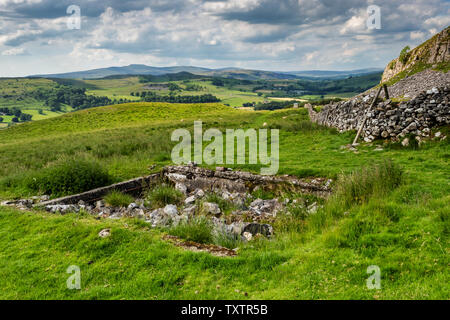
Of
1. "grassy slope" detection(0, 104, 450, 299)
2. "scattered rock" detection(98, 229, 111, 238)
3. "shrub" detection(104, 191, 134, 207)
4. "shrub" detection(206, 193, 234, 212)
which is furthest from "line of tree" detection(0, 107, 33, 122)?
"scattered rock" detection(98, 229, 111, 238)

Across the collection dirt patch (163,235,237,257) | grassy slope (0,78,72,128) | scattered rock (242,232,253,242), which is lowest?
scattered rock (242,232,253,242)

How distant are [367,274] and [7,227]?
9.34 meters

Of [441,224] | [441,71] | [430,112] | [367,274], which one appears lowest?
[367,274]

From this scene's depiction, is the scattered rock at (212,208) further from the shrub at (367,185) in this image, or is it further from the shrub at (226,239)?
the shrub at (367,185)

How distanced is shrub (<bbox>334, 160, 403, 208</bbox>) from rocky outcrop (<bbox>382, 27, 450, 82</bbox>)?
36.4 m

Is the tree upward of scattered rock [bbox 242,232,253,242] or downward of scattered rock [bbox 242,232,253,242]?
upward

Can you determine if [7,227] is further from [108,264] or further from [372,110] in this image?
[372,110]

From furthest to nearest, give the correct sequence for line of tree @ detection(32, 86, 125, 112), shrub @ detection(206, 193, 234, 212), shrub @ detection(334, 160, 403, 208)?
line of tree @ detection(32, 86, 125, 112) → shrub @ detection(206, 193, 234, 212) → shrub @ detection(334, 160, 403, 208)

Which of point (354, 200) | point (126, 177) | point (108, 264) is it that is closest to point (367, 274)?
point (354, 200)

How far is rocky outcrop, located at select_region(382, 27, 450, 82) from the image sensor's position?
35.8m

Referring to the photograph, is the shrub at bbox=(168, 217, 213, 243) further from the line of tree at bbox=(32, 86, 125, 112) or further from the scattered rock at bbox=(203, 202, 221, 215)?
the line of tree at bbox=(32, 86, 125, 112)

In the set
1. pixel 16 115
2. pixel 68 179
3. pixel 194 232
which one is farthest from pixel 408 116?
pixel 16 115

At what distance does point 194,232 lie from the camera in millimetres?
7227

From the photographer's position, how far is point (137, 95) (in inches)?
7047
